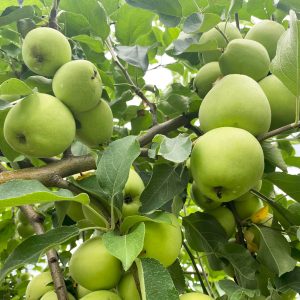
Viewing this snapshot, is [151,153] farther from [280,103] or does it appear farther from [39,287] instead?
[39,287]

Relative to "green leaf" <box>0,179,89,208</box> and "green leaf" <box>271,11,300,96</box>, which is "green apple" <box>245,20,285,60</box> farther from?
"green leaf" <box>0,179,89,208</box>

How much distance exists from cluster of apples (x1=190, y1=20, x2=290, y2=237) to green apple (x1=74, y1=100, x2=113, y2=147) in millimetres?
244

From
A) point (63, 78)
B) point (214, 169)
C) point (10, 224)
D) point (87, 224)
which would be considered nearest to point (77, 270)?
point (87, 224)

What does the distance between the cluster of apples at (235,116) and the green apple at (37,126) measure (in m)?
0.29

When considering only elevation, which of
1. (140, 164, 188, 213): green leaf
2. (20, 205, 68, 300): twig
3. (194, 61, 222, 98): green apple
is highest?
(194, 61, 222, 98): green apple

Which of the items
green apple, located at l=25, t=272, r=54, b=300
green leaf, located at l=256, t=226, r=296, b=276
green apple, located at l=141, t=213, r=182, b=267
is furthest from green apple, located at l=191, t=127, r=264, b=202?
green apple, located at l=25, t=272, r=54, b=300

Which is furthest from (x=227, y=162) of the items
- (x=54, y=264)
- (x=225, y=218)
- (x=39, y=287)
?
(x=39, y=287)

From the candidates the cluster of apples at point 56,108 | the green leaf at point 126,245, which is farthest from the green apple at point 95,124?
the green leaf at point 126,245

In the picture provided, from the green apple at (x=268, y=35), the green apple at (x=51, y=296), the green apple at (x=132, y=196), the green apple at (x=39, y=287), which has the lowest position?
the green apple at (x=39, y=287)

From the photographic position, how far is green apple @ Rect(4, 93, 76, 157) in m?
0.92

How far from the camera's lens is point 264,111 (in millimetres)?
925

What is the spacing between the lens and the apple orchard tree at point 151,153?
0.82m

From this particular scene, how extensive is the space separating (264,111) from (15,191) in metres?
0.53

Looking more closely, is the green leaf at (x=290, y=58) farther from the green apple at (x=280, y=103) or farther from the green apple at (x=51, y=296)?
the green apple at (x=51, y=296)
